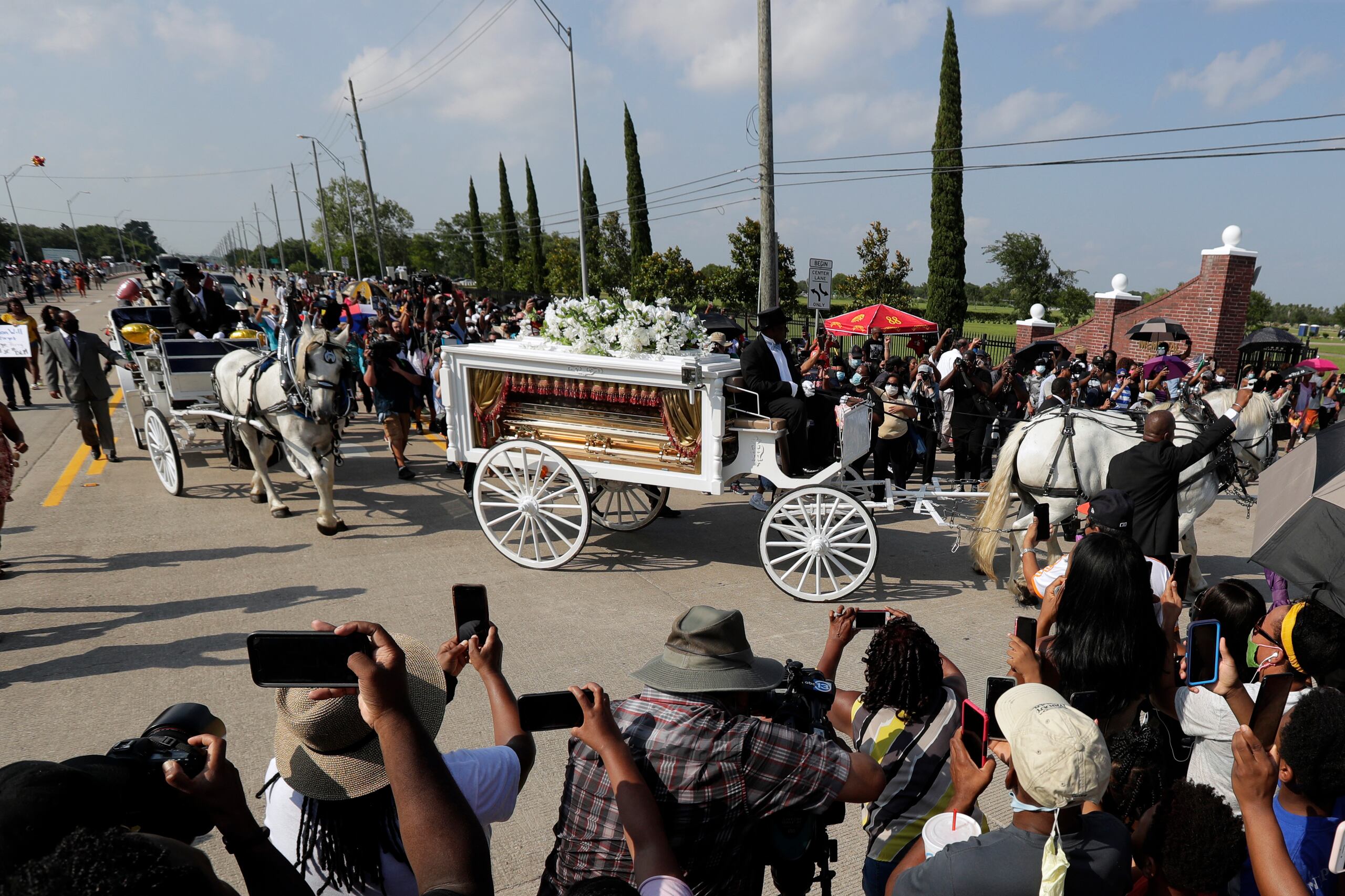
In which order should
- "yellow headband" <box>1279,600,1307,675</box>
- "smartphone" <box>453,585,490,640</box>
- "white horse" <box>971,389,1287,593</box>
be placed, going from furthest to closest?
"white horse" <box>971,389,1287,593</box>, "yellow headband" <box>1279,600,1307,675</box>, "smartphone" <box>453,585,490,640</box>

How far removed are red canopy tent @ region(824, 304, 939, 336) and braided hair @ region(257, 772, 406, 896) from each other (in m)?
12.5

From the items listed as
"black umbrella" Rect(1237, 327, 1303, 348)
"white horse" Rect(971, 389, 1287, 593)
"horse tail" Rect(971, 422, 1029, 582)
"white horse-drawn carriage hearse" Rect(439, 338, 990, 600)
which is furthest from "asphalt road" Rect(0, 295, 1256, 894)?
"black umbrella" Rect(1237, 327, 1303, 348)

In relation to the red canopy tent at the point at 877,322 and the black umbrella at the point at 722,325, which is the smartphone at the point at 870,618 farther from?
the red canopy tent at the point at 877,322

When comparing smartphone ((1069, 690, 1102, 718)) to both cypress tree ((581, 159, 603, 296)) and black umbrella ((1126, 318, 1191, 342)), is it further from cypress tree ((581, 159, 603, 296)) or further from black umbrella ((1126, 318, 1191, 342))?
cypress tree ((581, 159, 603, 296))

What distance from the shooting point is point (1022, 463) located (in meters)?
6.43

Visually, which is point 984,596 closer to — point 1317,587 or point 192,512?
point 1317,587

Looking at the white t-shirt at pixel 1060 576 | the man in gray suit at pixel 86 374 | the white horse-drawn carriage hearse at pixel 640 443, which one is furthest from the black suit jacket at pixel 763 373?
the man in gray suit at pixel 86 374

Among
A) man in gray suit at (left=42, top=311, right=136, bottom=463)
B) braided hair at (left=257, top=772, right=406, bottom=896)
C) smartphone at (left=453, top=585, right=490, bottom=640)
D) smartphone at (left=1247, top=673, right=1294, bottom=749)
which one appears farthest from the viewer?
man in gray suit at (left=42, top=311, right=136, bottom=463)

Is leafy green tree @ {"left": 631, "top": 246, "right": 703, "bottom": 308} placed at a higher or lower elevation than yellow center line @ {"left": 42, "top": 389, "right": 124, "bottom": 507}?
higher

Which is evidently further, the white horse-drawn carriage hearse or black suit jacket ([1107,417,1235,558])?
the white horse-drawn carriage hearse

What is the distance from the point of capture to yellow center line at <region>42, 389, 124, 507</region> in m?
8.27

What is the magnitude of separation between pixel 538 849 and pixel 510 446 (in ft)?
12.1

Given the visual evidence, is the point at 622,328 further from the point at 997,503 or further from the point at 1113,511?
the point at 1113,511

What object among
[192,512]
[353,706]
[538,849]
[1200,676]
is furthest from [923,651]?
[192,512]
